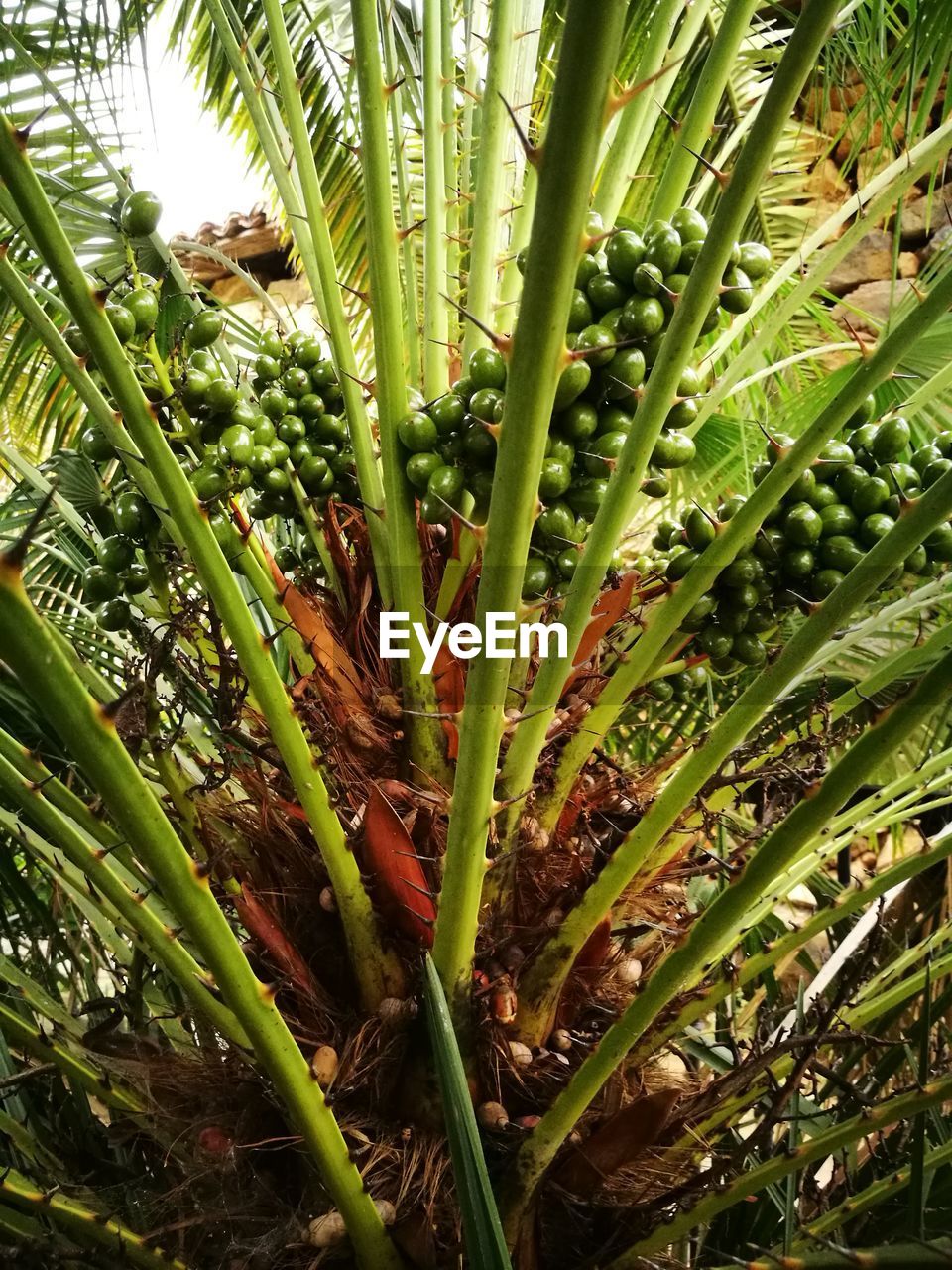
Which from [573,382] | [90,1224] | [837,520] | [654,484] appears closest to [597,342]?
[573,382]

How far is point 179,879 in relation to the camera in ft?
1.56

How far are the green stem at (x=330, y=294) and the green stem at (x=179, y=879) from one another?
39 cm

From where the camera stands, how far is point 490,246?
87 cm

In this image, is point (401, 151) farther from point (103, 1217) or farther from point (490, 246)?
point (103, 1217)

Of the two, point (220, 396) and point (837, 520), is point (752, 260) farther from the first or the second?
point (220, 396)

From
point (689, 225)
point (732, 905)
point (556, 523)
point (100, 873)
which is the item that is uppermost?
point (689, 225)

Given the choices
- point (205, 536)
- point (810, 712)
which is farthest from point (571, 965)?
point (205, 536)

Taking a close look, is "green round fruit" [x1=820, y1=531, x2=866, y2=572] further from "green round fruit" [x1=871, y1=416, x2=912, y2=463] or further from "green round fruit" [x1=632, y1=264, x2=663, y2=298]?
"green round fruit" [x1=632, y1=264, x2=663, y2=298]

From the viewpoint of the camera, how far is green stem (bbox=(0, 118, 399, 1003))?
1.54ft

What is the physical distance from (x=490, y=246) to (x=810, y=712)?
0.52 metres

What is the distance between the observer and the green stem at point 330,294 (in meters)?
0.78

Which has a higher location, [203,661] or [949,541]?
[949,541]

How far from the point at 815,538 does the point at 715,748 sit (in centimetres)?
24

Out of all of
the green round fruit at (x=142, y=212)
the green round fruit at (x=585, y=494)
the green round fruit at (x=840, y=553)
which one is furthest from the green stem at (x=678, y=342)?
the green round fruit at (x=142, y=212)
